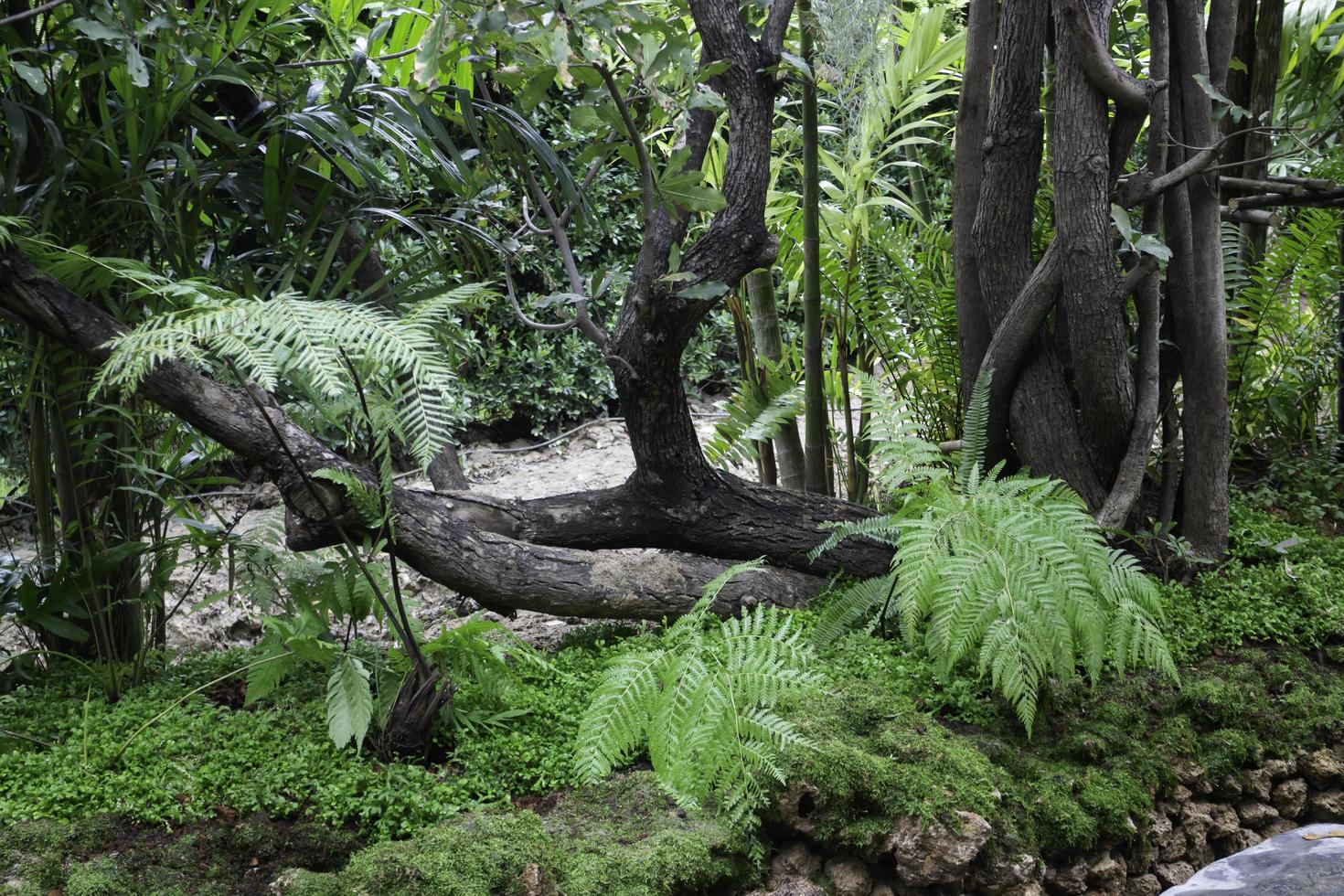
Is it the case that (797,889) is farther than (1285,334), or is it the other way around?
(1285,334)

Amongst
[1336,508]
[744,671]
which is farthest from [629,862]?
[1336,508]

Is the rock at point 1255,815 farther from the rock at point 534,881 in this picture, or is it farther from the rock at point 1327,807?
the rock at point 534,881

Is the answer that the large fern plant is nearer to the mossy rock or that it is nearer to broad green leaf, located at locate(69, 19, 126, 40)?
the mossy rock

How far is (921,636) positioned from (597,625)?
1.00 metres

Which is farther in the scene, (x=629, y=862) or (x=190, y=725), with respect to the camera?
(x=190, y=725)

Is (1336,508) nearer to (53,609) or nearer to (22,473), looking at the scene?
(53,609)

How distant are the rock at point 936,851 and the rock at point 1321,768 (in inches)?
42.2

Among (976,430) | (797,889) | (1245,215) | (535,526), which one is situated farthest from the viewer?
(1245,215)

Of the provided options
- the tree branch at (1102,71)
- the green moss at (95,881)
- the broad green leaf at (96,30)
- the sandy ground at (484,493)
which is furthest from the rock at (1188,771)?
the broad green leaf at (96,30)

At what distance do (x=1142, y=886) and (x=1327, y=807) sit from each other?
25.3 inches

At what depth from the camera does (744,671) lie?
222 cm

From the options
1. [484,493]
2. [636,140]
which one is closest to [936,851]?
[636,140]

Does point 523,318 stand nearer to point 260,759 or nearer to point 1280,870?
point 260,759

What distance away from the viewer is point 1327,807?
8.32 ft
